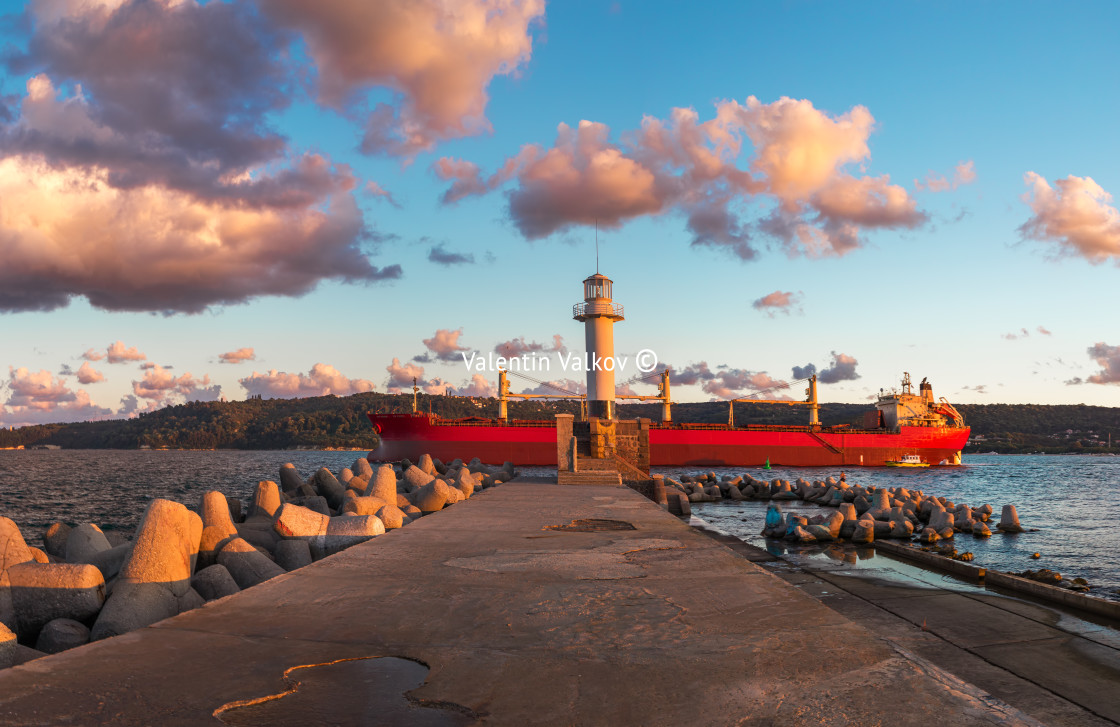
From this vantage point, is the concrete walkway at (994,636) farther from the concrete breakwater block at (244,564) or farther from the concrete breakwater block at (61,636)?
the concrete breakwater block at (61,636)

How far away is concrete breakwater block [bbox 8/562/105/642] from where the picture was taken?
4.64 meters

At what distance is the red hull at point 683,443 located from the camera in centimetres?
4225

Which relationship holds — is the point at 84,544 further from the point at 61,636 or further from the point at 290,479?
the point at 290,479

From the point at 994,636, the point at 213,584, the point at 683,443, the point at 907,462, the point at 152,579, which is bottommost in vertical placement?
the point at 907,462

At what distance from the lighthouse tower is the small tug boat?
3743cm

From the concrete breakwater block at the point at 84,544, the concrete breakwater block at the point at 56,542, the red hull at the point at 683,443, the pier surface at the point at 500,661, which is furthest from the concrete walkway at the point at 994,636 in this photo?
the red hull at the point at 683,443

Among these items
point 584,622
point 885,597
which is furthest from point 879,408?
point 584,622

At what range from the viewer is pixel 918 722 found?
2330 millimetres

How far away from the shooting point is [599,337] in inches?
961

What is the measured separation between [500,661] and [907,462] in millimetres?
58073

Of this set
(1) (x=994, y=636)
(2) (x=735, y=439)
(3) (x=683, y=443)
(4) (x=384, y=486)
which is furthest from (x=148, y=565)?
(2) (x=735, y=439)

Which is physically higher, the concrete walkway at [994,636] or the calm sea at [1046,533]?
the concrete walkway at [994,636]

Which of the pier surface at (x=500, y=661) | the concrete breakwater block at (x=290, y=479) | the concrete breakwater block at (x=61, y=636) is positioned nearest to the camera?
the pier surface at (x=500, y=661)

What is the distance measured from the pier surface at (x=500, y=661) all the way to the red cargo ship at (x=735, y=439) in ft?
123
